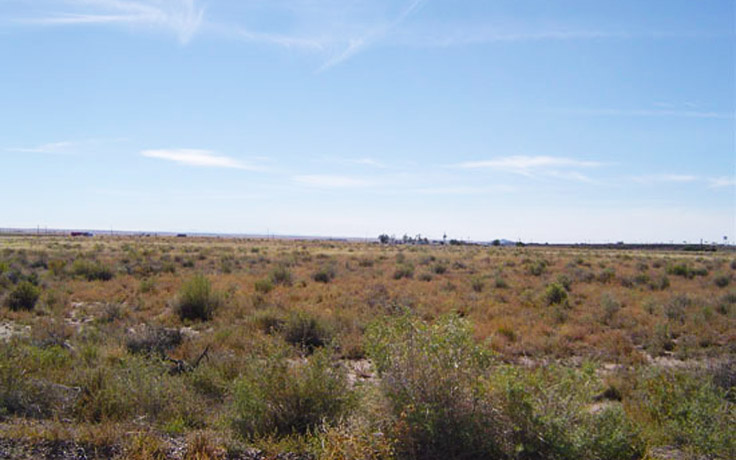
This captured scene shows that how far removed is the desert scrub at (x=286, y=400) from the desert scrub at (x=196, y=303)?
947cm

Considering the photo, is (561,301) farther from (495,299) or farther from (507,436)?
(507,436)

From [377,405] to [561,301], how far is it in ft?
49.7

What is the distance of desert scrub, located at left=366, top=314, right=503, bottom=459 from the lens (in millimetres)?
4832

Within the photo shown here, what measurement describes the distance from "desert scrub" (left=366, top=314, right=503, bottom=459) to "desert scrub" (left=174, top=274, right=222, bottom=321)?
11.0m

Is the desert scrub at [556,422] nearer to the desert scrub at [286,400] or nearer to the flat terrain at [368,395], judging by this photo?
the flat terrain at [368,395]

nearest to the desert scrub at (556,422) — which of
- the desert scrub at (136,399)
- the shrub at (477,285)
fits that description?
the desert scrub at (136,399)

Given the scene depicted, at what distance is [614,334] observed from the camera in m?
12.9

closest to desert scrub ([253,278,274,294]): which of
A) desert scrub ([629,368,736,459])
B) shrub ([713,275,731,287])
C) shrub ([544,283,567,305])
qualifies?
shrub ([544,283,567,305])

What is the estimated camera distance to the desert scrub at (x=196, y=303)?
15015 millimetres

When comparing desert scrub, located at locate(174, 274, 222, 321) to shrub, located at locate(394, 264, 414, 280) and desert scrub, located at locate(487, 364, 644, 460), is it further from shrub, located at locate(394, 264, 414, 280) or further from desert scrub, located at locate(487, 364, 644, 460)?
shrub, located at locate(394, 264, 414, 280)

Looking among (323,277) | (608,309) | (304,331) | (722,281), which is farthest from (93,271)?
(722,281)

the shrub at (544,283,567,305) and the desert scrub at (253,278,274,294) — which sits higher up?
the shrub at (544,283,567,305)

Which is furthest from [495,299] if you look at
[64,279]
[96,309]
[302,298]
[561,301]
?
[64,279]

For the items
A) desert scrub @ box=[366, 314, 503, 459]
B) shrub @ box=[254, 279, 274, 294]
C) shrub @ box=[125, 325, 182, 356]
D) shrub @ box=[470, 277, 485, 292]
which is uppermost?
desert scrub @ box=[366, 314, 503, 459]
